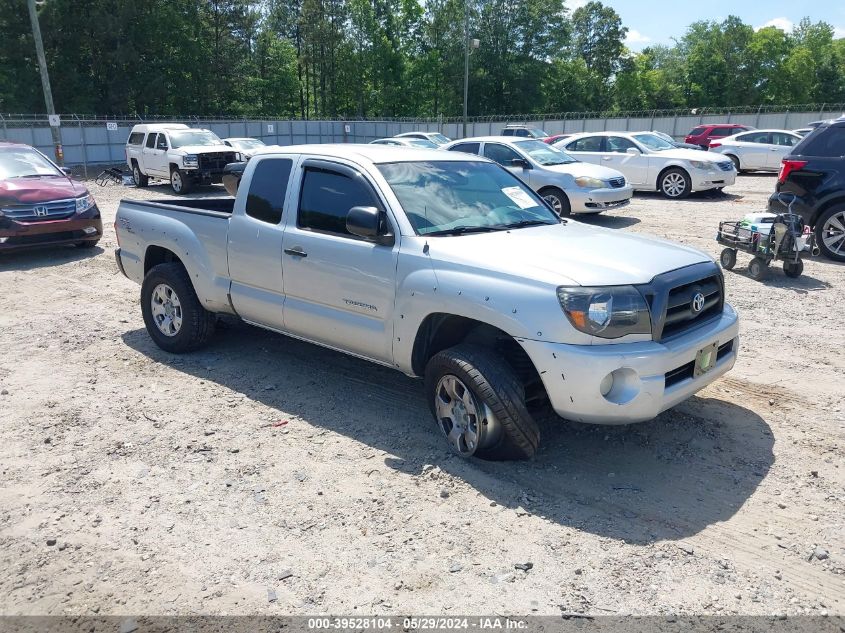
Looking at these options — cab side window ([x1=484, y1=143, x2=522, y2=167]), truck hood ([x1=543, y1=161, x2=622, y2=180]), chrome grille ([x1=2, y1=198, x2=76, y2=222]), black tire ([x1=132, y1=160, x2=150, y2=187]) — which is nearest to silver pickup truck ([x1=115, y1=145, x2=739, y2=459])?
chrome grille ([x1=2, y1=198, x2=76, y2=222])

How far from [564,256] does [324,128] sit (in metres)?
44.9

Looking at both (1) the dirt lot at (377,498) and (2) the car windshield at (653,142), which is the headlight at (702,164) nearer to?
(2) the car windshield at (653,142)

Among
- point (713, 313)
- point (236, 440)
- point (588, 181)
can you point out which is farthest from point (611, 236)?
point (588, 181)

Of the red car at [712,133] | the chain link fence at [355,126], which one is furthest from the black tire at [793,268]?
the chain link fence at [355,126]

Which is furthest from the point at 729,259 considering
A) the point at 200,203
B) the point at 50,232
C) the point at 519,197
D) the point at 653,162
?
the point at 50,232

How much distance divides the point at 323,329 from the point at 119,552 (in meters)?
2.07

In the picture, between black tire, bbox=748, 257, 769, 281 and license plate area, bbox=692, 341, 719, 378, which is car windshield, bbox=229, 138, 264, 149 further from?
license plate area, bbox=692, 341, 719, 378

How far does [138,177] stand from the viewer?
22250 mm

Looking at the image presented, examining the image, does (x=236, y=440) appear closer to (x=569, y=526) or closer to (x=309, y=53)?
(x=569, y=526)

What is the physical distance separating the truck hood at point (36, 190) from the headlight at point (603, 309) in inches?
385

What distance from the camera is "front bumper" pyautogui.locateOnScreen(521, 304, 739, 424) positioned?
12.3 feet

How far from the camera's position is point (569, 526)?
3.67 m

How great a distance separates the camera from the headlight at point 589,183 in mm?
13652

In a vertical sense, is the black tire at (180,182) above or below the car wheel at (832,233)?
below
